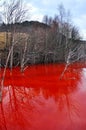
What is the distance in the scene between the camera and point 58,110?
1038cm

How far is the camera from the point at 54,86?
1581cm

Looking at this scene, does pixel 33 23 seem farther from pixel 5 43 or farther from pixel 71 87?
pixel 71 87

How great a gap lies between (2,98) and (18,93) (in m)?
1.57

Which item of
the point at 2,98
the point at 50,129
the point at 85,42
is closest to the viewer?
the point at 50,129

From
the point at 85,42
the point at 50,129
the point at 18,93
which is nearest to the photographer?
the point at 50,129

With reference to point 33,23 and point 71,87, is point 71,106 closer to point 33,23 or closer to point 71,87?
point 71,87

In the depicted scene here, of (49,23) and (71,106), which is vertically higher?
(49,23)

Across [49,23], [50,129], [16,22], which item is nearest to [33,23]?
[49,23]

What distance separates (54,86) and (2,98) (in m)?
4.15

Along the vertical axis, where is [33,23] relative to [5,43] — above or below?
above

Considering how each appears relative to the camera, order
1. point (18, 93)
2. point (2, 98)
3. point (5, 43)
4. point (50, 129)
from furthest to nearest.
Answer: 1. point (5, 43)
2. point (18, 93)
3. point (2, 98)
4. point (50, 129)

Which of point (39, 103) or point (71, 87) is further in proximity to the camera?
point (71, 87)

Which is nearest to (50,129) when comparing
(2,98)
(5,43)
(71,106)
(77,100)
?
(71,106)

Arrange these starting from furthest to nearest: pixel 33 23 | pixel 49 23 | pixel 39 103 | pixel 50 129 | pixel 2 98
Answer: pixel 49 23 < pixel 33 23 < pixel 2 98 < pixel 39 103 < pixel 50 129
